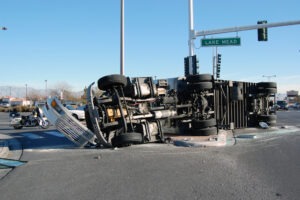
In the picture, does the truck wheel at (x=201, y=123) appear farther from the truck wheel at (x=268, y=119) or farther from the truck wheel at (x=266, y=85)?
the truck wheel at (x=266, y=85)

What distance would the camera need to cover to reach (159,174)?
18.7 feet

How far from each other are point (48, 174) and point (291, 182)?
4.52 m

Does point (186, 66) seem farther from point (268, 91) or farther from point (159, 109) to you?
point (159, 109)

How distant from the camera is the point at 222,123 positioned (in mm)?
13242

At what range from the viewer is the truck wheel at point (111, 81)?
8.99 meters

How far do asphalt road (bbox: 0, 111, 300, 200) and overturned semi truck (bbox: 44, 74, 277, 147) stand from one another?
73cm

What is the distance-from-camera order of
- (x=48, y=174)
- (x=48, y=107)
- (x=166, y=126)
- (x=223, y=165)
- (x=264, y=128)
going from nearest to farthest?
(x=48, y=174), (x=223, y=165), (x=48, y=107), (x=166, y=126), (x=264, y=128)

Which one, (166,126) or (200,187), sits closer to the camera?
(200,187)

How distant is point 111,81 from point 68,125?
186 centimetres

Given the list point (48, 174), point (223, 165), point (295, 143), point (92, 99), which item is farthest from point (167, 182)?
point (295, 143)

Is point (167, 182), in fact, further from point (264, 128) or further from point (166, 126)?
point (264, 128)

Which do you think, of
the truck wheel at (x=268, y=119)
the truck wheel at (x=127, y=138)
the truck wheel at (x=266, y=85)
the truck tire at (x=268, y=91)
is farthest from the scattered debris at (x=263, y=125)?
the truck wheel at (x=127, y=138)

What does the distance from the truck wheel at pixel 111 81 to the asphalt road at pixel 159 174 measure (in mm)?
1969

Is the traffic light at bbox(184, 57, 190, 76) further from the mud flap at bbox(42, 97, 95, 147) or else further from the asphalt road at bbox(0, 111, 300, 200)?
the mud flap at bbox(42, 97, 95, 147)
